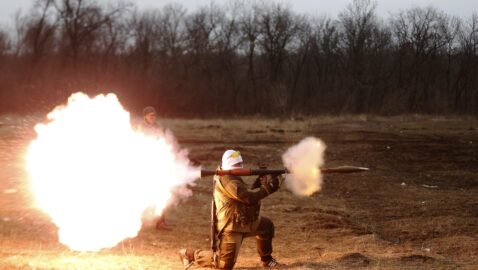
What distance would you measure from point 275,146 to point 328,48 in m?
40.0

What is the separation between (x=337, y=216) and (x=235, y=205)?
658 centimetres

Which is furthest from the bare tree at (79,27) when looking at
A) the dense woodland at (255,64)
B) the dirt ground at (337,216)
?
the dirt ground at (337,216)

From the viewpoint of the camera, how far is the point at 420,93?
60.5 meters

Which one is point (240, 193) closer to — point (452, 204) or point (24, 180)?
point (452, 204)

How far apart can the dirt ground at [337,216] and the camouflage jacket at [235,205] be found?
0.75 meters

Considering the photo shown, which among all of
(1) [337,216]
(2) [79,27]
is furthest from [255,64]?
(1) [337,216]

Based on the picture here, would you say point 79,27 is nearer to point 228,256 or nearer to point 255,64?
point 255,64

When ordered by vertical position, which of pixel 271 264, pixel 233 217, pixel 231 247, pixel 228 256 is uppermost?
pixel 233 217

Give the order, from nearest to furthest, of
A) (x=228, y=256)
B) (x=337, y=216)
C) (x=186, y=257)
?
(x=228, y=256)
(x=186, y=257)
(x=337, y=216)

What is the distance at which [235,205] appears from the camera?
8172 millimetres

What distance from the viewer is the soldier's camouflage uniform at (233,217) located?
797 cm

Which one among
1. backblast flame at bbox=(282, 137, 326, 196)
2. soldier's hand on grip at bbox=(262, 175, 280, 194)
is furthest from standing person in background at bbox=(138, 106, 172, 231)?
soldier's hand on grip at bbox=(262, 175, 280, 194)

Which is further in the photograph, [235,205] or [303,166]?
[303,166]

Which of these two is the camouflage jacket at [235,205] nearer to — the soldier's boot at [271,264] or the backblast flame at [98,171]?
the soldier's boot at [271,264]
